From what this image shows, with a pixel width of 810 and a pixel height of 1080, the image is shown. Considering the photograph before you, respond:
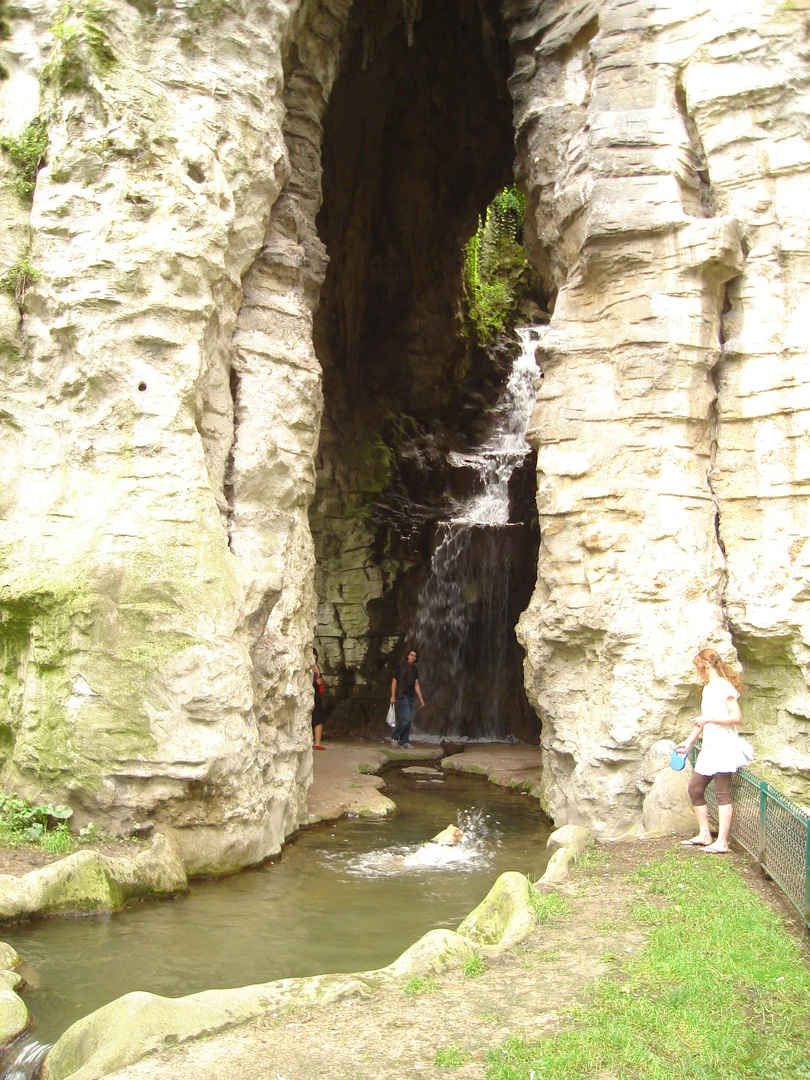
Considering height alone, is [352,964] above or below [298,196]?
below

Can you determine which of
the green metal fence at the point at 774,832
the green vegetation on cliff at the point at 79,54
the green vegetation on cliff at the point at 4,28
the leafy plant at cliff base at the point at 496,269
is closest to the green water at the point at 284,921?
the green metal fence at the point at 774,832

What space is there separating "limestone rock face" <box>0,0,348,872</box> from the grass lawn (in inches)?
180

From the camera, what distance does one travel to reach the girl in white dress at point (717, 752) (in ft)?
23.4

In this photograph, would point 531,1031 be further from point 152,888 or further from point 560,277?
point 560,277

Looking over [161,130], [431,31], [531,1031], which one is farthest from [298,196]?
[531,1031]

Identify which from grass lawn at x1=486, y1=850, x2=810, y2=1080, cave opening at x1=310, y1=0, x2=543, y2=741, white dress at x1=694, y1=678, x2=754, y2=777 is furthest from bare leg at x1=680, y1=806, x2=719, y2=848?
cave opening at x1=310, y1=0, x2=543, y2=741

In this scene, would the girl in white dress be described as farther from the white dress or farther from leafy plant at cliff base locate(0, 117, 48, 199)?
leafy plant at cliff base locate(0, 117, 48, 199)

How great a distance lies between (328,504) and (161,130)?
10855 millimetres

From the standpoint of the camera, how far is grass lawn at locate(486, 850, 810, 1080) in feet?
12.3

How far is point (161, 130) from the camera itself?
9.12 meters

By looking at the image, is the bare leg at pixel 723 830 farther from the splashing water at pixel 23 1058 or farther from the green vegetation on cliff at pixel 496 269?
the green vegetation on cliff at pixel 496 269

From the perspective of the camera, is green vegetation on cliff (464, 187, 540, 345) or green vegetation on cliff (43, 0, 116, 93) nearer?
green vegetation on cliff (43, 0, 116, 93)

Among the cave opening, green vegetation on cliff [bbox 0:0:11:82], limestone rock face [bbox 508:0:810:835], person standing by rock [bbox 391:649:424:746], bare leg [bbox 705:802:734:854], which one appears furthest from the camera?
the cave opening

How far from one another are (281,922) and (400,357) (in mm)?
16191
